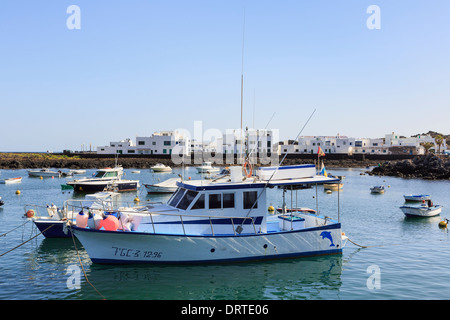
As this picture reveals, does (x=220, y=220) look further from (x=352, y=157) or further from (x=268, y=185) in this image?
(x=352, y=157)

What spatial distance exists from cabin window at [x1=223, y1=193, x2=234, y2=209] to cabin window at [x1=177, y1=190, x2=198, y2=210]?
4.01 ft

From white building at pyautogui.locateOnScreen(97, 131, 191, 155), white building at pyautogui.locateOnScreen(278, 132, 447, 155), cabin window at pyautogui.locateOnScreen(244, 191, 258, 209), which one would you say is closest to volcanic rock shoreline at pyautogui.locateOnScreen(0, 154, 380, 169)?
white building at pyautogui.locateOnScreen(97, 131, 191, 155)

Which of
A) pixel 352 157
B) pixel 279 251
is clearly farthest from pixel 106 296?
pixel 352 157

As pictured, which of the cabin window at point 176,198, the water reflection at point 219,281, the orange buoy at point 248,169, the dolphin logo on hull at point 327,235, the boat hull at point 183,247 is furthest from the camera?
the orange buoy at point 248,169

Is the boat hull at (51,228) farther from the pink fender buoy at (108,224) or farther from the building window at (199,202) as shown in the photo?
the building window at (199,202)

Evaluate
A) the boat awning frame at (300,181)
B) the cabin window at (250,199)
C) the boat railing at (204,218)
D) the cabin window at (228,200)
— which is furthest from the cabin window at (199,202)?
the boat awning frame at (300,181)

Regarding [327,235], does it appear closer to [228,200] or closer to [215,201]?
[228,200]

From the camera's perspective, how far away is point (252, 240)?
49.6 ft

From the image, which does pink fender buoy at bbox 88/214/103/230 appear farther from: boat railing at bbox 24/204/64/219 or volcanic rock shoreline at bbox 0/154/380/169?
volcanic rock shoreline at bbox 0/154/380/169

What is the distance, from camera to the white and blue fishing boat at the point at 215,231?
14391mm

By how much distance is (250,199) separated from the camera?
15656 mm

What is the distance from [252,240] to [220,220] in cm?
153

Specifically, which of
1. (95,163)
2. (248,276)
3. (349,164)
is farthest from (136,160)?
(248,276)

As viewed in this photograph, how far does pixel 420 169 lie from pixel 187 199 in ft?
226
